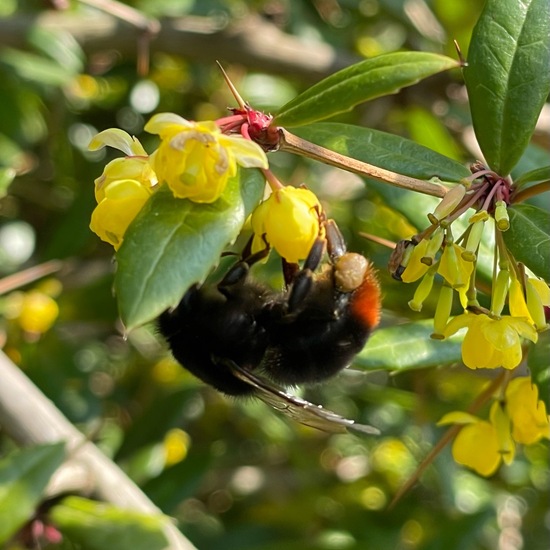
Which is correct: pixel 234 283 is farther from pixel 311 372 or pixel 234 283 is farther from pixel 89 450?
pixel 89 450

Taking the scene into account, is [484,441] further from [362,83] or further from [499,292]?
[362,83]

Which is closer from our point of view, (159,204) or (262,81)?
(159,204)

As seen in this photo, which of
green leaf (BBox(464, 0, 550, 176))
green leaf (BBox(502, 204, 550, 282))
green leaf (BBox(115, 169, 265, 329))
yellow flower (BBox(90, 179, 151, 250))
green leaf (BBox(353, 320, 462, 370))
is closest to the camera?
green leaf (BBox(115, 169, 265, 329))

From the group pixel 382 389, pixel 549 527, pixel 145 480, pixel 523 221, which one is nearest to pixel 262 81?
pixel 382 389

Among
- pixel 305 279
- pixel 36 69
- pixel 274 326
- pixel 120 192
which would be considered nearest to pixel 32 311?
pixel 36 69

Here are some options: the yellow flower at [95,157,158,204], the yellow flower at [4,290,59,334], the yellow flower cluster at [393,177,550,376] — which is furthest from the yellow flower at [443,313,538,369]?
the yellow flower at [4,290,59,334]

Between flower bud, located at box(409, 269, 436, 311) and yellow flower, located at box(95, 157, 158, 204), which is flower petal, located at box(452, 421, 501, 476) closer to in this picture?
flower bud, located at box(409, 269, 436, 311)
